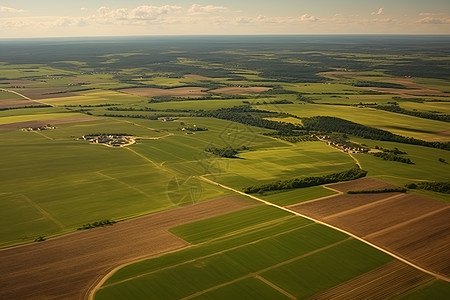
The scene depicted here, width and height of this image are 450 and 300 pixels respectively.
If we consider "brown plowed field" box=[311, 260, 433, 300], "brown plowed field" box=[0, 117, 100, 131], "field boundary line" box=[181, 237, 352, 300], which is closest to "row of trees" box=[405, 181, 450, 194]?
"field boundary line" box=[181, 237, 352, 300]

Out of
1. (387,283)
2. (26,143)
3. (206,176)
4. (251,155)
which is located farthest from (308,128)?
(387,283)

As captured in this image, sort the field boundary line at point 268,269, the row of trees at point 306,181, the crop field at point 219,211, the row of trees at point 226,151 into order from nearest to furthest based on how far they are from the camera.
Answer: the field boundary line at point 268,269 < the crop field at point 219,211 < the row of trees at point 306,181 < the row of trees at point 226,151

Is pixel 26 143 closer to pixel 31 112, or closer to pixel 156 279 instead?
pixel 31 112

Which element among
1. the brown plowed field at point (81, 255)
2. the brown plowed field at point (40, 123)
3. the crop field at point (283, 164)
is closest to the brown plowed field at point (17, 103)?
the brown plowed field at point (40, 123)

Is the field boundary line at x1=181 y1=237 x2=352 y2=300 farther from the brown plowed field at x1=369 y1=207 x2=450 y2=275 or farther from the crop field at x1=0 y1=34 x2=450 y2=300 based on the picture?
the brown plowed field at x1=369 y1=207 x2=450 y2=275

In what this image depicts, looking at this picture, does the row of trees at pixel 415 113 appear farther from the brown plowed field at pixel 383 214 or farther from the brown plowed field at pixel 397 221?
the brown plowed field at pixel 383 214

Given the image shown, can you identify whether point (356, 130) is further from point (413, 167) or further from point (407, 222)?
point (407, 222)
